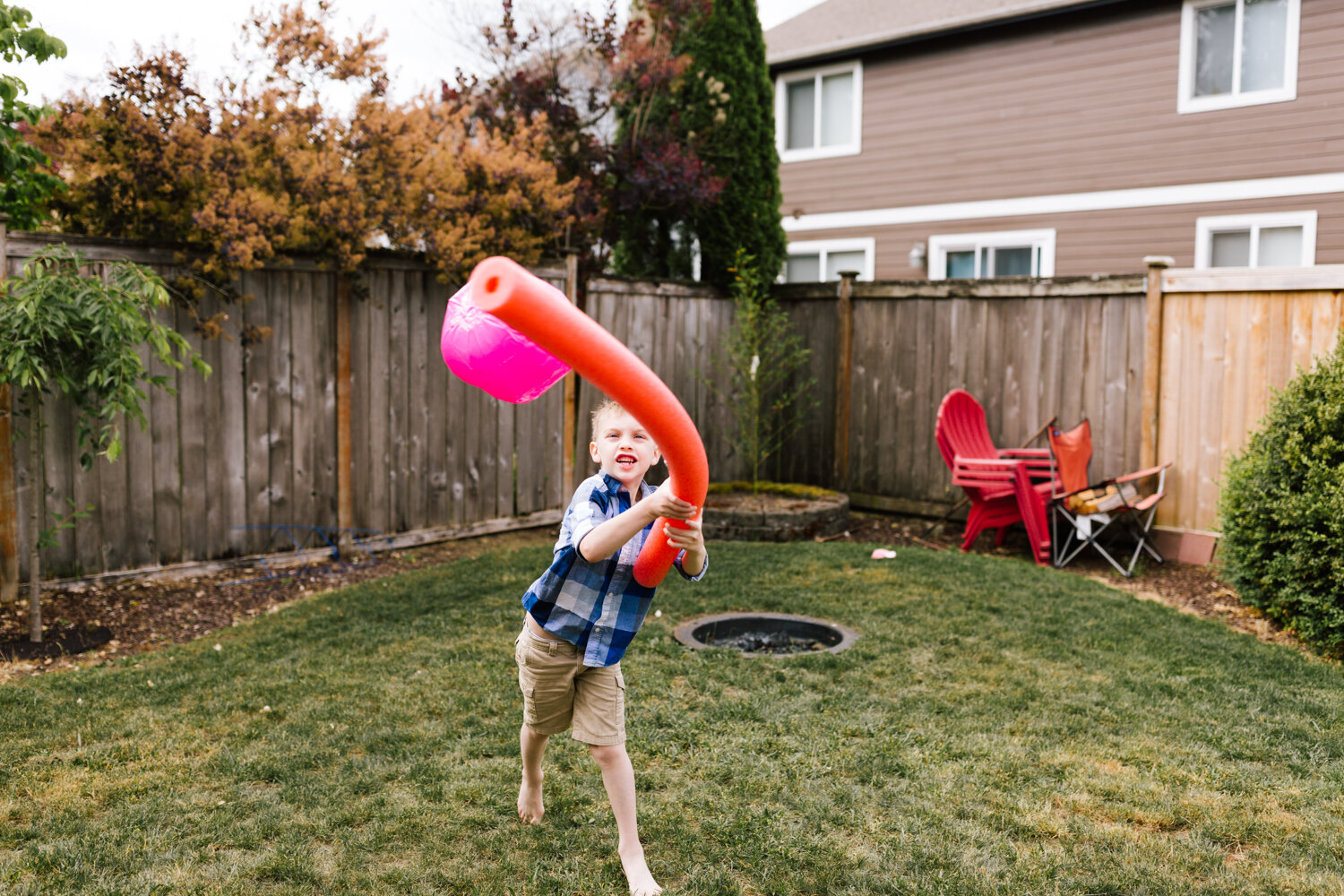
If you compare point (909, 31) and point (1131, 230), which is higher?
point (909, 31)

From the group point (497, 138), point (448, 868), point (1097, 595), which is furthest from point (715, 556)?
point (448, 868)

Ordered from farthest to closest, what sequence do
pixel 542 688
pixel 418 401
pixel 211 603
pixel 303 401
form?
pixel 418 401
pixel 303 401
pixel 211 603
pixel 542 688

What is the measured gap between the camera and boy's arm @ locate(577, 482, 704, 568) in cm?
228

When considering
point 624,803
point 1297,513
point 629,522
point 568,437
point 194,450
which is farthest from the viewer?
point 568,437

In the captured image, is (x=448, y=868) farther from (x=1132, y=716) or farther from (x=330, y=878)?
(x=1132, y=716)

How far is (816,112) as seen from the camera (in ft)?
46.8

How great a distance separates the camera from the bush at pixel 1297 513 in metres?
5.14

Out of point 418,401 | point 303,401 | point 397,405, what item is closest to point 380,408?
point 397,405

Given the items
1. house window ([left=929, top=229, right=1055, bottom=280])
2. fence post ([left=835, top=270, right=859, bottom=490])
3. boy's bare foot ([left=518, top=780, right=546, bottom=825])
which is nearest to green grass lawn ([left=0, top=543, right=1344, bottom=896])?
boy's bare foot ([left=518, top=780, right=546, bottom=825])

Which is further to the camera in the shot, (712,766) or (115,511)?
(115,511)

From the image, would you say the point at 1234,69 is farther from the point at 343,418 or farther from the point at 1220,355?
the point at 343,418

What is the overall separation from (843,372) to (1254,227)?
5.33 meters

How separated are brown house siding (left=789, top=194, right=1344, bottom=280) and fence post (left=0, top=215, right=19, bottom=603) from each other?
973cm

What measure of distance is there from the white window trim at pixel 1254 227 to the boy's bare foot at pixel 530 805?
10.5 m
